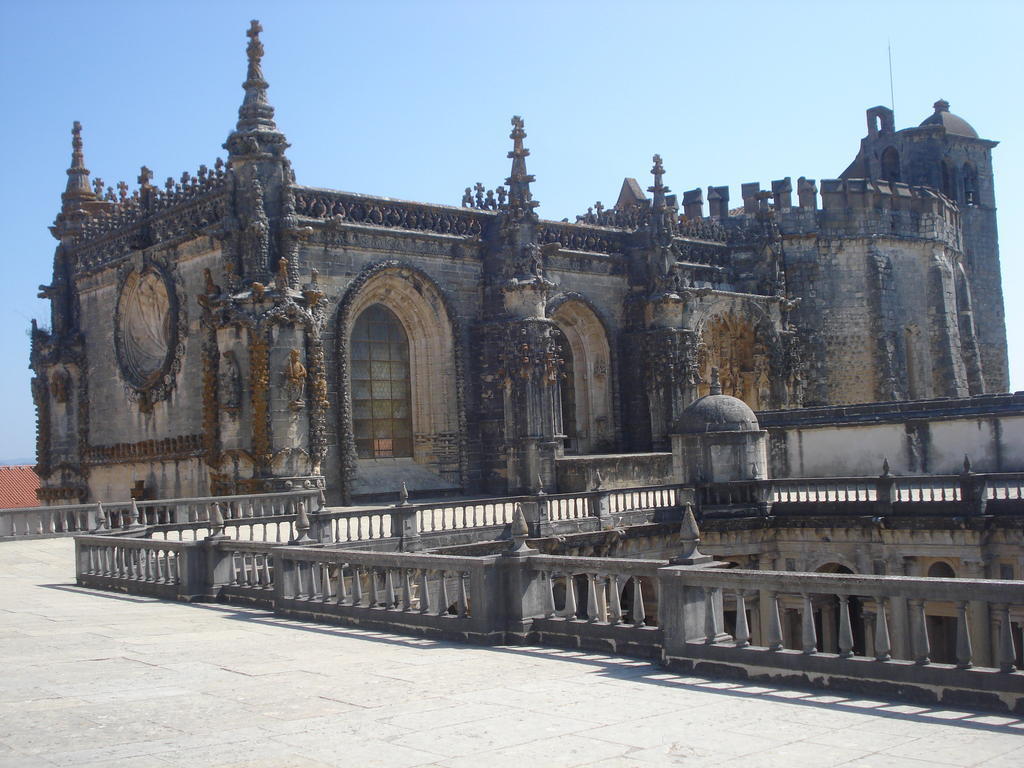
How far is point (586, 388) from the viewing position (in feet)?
101

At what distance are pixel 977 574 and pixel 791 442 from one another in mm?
8732

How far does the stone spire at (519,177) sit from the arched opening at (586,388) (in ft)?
14.3

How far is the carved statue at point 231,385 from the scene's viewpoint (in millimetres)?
22734

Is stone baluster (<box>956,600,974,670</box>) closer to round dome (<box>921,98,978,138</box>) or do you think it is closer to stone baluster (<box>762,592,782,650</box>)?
stone baluster (<box>762,592,782,650</box>)

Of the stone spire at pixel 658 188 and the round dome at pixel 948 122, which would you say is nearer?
the stone spire at pixel 658 188

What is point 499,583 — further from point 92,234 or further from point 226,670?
point 92,234

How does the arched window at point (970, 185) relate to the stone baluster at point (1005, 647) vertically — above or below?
above

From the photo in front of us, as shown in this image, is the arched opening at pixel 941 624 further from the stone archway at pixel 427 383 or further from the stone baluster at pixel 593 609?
the stone baluster at pixel 593 609

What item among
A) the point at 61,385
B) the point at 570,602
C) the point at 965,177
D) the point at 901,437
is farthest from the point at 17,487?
the point at 570,602

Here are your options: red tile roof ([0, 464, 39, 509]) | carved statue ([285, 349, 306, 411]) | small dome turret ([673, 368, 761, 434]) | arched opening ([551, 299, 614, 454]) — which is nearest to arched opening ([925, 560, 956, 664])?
small dome turret ([673, 368, 761, 434])

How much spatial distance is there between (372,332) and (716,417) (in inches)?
309

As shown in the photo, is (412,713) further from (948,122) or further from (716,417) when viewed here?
(948,122)

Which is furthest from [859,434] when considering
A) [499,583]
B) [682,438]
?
[499,583]

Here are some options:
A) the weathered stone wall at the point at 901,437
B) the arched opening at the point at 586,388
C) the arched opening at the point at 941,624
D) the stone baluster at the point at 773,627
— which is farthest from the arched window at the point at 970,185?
the stone baluster at the point at 773,627
